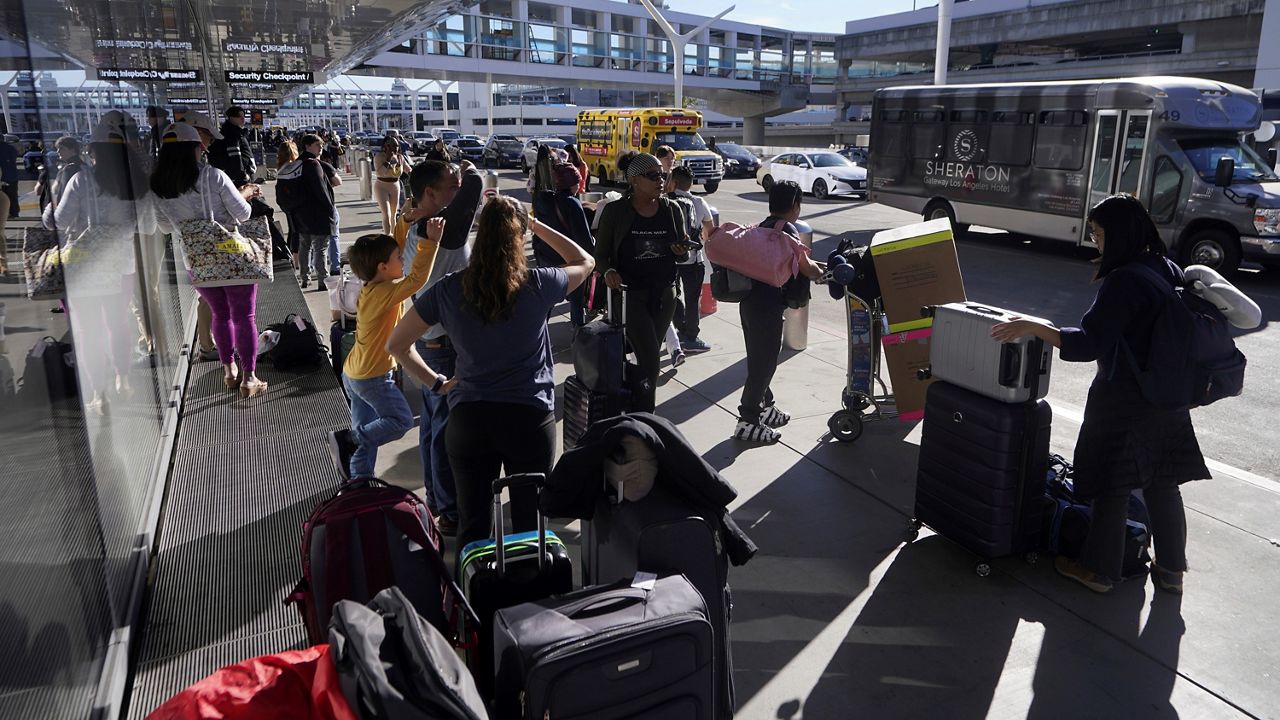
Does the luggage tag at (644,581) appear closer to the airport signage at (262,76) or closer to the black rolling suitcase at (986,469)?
the black rolling suitcase at (986,469)

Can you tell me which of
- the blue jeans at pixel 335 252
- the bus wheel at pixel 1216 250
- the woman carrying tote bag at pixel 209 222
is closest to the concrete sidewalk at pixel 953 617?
the woman carrying tote bag at pixel 209 222

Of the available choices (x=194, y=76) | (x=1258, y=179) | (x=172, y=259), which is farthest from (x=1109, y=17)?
(x=172, y=259)

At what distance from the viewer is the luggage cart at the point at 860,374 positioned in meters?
5.99

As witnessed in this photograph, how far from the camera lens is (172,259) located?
7602 millimetres

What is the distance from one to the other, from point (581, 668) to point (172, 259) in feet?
22.5

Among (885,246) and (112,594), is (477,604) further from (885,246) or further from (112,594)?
(885,246)

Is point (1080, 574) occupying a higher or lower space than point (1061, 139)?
lower

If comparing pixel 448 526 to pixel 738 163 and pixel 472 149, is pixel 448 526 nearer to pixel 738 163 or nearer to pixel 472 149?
pixel 738 163

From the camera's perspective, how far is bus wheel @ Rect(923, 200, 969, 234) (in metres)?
17.3

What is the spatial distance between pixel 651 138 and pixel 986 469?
86.4ft

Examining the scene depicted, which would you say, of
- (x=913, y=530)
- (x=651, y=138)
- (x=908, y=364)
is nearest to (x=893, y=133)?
(x=651, y=138)

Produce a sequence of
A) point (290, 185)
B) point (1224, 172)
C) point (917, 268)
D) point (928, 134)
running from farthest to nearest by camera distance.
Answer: point (928, 134)
point (1224, 172)
point (290, 185)
point (917, 268)

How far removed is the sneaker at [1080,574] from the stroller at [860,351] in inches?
71.2

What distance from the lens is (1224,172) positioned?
1259cm
